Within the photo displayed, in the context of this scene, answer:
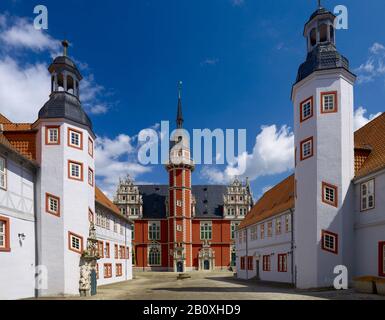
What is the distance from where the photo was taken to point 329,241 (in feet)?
78.1

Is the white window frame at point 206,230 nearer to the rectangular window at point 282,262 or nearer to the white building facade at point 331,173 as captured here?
the rectangular window at point 282,262

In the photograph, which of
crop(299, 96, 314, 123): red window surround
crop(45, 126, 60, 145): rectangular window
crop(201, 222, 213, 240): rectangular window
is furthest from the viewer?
crop(201, 222, 213, 240): rectangular window

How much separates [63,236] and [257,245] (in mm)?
23947

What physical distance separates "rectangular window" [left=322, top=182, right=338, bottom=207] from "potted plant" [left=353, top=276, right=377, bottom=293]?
15.7 feet

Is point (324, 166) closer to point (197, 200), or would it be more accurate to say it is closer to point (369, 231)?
point (369, 231)

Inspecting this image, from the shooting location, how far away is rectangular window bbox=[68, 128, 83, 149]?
82.5ft

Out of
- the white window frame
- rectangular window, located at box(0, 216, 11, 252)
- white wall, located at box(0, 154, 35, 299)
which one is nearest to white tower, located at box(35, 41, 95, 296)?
white wall, located at box(0, 154, 35, 299)

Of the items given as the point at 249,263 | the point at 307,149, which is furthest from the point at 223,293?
the point at 249,263

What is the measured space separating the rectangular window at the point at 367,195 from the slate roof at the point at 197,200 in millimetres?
53151

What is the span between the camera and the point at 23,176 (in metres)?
22.7

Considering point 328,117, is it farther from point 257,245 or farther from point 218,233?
point 218,233

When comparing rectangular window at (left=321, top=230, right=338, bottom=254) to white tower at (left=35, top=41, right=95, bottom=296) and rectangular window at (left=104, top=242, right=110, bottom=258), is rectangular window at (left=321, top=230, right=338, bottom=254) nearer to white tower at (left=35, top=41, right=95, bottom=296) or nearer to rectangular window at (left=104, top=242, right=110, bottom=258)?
white tower at (left=35, top=41, right=95, bottom=296)

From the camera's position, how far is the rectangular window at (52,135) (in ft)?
80.8

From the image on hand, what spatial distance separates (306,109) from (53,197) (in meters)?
17.3
